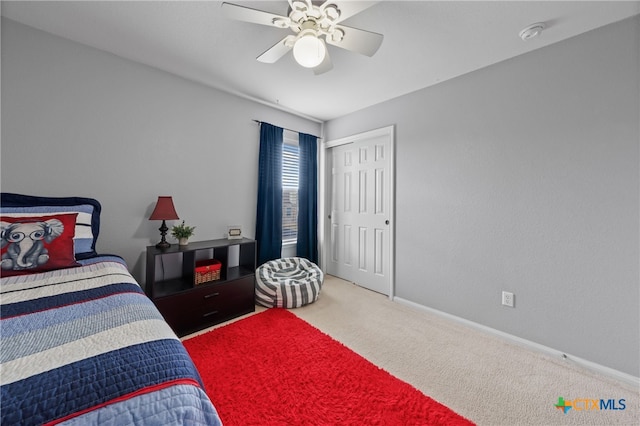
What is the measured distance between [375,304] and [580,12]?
2.90 meters

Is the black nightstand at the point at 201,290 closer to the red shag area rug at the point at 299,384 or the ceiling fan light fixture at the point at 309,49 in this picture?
the red shag area rug at the point at 299,384

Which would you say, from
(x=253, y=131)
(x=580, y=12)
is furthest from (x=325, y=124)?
(x=580, y=12)

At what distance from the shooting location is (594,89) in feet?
5.98

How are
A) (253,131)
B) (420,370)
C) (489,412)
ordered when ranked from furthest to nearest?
1. (253,131)
2. (420,370)
3. (489,412)

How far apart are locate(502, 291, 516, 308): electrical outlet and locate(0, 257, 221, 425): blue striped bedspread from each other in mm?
2460

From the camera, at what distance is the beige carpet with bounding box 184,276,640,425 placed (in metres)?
1.47

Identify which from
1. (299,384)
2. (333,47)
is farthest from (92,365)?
(333,47)

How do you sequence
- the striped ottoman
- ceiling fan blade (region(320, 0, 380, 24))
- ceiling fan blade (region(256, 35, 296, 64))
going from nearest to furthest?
ceiling fan blade (region(320, 0, 380, 24)) < ceiling fan blade (region(256, 35, 296, 64)) < the striped ottoman

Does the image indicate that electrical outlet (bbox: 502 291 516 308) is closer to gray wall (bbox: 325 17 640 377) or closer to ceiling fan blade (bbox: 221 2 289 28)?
gray wall (bbox: 325 17 640 377)

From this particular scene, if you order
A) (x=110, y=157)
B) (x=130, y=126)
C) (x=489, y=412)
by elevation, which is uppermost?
(x=130, y=126)

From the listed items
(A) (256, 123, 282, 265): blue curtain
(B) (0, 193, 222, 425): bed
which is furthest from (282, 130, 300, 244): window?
(B) (0, 193, 222, 425): bed

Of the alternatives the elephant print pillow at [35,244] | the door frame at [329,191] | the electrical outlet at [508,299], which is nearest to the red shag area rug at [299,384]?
the elephant print pillow at [35,244]

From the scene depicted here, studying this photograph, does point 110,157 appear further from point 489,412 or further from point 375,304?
point 489,412

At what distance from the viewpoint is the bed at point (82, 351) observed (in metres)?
0.58
